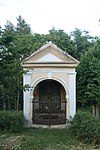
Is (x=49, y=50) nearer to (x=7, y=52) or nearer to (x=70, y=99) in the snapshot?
(x=70, y=99)

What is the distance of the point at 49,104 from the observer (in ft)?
53.0

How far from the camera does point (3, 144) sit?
34.8 ft

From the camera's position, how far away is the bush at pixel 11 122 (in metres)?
13.6

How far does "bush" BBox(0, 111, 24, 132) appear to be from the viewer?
13.6m

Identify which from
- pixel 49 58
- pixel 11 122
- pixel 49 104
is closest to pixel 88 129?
pixel 11 122

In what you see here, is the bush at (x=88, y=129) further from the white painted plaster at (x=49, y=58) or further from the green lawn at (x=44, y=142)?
the white painted plaster at (x=49, y=58)

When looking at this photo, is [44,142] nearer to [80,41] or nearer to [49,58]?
[49,58]

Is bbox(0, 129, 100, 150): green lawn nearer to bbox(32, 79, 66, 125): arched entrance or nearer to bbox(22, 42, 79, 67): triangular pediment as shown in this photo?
bbox(32, 79, 66, 125): arched entrance

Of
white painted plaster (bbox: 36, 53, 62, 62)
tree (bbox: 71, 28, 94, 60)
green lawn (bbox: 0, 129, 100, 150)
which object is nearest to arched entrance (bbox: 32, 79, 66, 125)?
white painted plaster (bbox: 36, 53, 62, 62)

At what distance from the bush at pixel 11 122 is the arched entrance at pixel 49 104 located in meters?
1.95

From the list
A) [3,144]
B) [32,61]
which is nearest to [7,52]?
[3,144]

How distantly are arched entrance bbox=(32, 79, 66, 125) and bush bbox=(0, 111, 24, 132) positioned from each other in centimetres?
195

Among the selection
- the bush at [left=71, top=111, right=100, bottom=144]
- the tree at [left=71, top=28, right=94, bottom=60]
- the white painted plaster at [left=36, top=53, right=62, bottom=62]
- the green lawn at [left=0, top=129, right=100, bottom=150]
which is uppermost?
the tree at [left=71, top=28, right=94, bottom=60]

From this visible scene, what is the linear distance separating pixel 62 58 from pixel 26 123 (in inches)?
173
